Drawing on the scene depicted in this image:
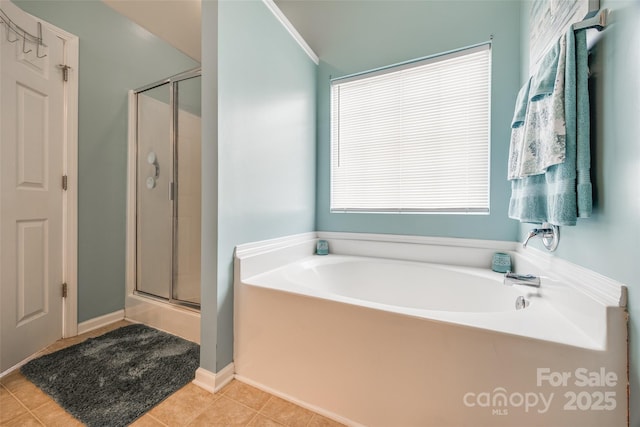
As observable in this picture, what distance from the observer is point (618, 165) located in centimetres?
76

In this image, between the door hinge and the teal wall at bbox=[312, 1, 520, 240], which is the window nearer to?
the teal wall at bbox=[312, 1, 520, 240]

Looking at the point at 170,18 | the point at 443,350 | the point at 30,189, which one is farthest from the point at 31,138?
the point at 443,350

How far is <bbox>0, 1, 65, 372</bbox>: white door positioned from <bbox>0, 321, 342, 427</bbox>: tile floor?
1.21 ft

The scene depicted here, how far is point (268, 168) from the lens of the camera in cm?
164

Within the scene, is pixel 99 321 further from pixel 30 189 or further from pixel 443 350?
pixel 443 350

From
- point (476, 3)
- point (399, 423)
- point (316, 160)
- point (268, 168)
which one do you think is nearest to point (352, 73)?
point (316, 160)

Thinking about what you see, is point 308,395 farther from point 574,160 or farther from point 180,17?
point 180,17

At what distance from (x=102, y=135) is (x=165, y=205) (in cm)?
74

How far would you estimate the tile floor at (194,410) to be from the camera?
3.53ft

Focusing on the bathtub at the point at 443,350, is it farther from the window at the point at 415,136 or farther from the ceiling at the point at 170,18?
the ceiling at the point at 170,18

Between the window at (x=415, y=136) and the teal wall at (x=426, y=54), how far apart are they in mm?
58

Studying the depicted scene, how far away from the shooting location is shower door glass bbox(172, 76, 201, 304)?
191cm

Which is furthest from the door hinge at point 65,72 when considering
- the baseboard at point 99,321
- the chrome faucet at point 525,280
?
the chrome faucet at point 525,280

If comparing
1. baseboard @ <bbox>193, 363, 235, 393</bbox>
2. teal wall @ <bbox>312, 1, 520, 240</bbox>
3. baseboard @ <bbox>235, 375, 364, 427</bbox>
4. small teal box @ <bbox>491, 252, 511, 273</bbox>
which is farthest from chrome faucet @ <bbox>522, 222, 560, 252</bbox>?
baseboard @ <bbox>193, 363, 235, 393</bbox>
